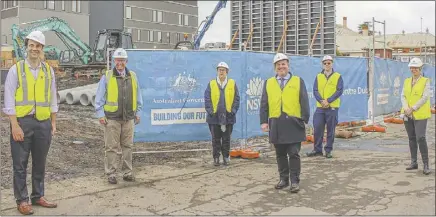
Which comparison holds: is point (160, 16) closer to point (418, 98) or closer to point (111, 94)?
point (418, 98)

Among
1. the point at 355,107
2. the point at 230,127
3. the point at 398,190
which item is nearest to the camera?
the point at 398,190

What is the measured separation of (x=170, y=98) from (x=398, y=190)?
4.12 meters

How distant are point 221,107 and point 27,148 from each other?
3547mm

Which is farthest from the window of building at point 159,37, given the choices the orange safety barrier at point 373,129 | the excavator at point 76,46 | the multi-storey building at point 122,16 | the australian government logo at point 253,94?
the australian government logo at point 253,94

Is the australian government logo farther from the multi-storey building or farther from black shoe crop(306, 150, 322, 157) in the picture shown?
the multi-storey building

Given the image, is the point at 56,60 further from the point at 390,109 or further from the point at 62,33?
the point at 390,109

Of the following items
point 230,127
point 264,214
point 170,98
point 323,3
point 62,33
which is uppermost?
point 62,33

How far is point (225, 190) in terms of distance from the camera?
646cm

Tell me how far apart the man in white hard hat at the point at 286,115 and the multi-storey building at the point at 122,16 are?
43.5m

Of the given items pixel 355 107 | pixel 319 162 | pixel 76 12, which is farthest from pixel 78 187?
pixel 76 12

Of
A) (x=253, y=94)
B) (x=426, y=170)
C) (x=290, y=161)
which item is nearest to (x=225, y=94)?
(x=253, y=94)

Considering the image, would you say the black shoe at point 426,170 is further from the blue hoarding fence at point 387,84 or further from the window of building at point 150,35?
the window of building at point 150,35

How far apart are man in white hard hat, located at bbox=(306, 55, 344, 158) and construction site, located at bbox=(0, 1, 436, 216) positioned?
0.36 m

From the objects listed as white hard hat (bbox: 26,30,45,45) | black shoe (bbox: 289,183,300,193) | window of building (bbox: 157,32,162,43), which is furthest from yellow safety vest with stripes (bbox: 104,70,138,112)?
window of building (bbox: 157,32,162,43)
